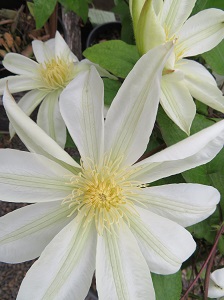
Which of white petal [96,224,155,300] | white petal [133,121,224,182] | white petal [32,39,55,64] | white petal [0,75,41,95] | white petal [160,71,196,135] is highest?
white petal [32,39,55,64]

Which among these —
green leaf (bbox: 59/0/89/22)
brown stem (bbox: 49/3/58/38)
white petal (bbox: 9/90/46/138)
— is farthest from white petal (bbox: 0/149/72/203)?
brown stem (bbox: 49/3/58/38)

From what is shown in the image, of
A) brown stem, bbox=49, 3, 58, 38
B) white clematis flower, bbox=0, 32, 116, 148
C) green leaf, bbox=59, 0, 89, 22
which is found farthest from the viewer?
brown stem, bbox=49, 3, 58, 38

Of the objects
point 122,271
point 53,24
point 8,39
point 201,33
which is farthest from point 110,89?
point 8,39

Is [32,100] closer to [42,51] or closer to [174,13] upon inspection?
[42,51]

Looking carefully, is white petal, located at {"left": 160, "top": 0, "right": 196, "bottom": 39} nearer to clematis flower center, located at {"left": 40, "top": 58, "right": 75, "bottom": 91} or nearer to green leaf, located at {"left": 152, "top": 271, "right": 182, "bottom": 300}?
clematis flower center, located at {"left": 40, "top": 58, "right": 75, "bottom": 91}

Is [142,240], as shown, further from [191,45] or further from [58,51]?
[58,51]

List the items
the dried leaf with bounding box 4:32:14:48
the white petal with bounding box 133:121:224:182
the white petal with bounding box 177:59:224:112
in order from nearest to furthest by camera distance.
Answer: the white petal with bounding box 133:121:224:182
the white petal with bounding box 177:59:224:112
the dried leaf with bounding box 4:32:14:48

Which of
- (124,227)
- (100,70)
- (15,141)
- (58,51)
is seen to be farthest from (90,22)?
(124,227)
